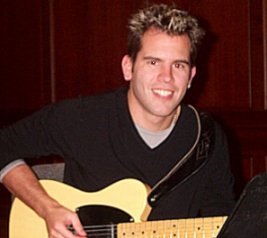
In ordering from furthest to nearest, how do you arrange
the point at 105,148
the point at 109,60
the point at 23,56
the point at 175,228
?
the point at 23,56, the point at 109,60, the point at 105,148, the point at 175,228

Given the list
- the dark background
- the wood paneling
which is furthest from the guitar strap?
the wood paneling

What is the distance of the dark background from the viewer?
3447mm

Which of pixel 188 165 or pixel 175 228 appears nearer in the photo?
pixel 175 228

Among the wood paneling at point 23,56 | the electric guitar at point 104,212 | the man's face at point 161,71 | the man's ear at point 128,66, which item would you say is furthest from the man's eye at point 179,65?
the wood paneling at point 23,56

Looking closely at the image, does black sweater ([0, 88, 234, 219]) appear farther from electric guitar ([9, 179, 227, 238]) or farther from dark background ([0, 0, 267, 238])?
dark background ([0, 0, 267, 238])

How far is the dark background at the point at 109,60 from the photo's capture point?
11.3 feet

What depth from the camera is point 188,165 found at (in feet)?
6.39

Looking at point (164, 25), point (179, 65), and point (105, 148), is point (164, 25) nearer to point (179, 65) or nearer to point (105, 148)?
point (179, 65)

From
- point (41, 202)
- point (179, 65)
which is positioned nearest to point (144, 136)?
point (179, 65)

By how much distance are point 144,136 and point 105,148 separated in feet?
0.40

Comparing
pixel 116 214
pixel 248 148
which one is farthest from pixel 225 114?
pixel 116 214

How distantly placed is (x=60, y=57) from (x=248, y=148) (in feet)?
4.29

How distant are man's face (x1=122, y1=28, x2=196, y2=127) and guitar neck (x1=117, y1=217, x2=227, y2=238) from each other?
1.13 ft

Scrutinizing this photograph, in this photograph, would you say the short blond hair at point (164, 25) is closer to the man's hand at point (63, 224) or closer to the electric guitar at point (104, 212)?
the electric guitar at point (104, 212)
